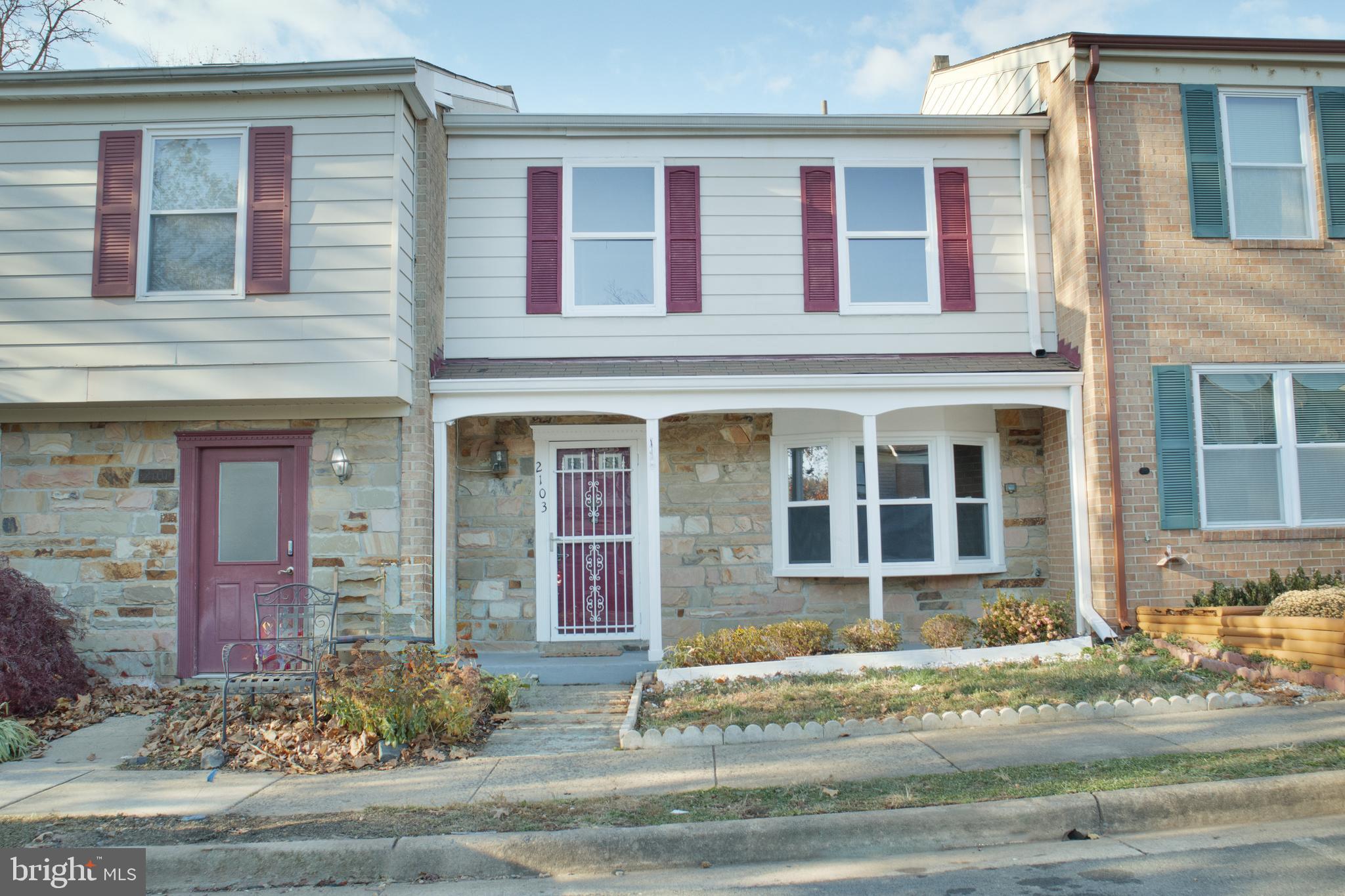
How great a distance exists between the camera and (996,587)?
406 inches

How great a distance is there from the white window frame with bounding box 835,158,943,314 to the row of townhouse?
1.5 inches

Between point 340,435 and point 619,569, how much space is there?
9.81 feet

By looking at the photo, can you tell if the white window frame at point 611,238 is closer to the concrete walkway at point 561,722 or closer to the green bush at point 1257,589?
the concrete walkway at point 561,722

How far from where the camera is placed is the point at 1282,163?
9727 mm

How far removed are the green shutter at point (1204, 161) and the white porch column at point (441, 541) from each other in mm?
7322

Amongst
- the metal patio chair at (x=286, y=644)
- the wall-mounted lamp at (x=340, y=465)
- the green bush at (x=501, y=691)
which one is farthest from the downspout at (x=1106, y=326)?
the wall-mounted lamp at (x=340, y=465)

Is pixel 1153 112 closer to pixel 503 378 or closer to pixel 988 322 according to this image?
pixel 988 322

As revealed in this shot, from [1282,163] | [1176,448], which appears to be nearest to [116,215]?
[1176,448]

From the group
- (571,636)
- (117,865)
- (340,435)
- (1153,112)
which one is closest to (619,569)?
(571,636)

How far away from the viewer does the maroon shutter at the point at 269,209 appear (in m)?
8.79

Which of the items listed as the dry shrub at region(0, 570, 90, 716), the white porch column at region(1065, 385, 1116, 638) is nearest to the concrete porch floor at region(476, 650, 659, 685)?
the dry shrub at region(0, 570, 90, 716)

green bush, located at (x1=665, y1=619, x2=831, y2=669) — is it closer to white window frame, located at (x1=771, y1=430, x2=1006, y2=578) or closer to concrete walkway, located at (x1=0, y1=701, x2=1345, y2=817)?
white window frame, located at (x1=771, y1=430, x2=1006, y2=578)

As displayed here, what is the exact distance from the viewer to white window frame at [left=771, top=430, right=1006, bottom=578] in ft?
32.9

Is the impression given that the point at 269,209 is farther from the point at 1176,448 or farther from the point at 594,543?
the point at 1176,448
